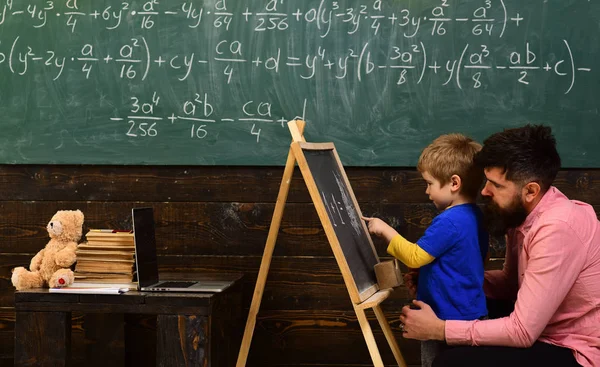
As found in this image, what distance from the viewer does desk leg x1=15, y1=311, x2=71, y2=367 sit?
2.40 m

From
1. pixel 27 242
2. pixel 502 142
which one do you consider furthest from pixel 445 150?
pixel 27 242

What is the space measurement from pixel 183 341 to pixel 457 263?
3.13ft

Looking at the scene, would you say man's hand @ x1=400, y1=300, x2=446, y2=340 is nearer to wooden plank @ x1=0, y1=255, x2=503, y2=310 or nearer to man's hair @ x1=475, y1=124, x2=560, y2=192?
man's hair @ x1=475, y1=124, x2=560, y2=192

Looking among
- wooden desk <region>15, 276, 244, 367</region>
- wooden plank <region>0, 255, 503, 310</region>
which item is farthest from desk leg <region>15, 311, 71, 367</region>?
wooden plank <region>0, 255, 503, 310</region>

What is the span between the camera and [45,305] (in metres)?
2.40

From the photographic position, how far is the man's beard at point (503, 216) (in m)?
2.11

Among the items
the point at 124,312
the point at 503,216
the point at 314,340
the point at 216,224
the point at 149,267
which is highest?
the point at 503,216

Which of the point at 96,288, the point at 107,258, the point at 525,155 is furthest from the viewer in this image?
the point at 107,258

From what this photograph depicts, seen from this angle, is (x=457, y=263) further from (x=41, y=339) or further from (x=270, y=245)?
(x=41, y=339)

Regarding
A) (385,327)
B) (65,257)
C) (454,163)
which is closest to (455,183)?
(454,163)

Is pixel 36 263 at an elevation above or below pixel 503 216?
below

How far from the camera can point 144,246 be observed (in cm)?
254

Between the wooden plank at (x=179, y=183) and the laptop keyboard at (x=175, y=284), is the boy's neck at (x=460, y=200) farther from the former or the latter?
the laptop keyboard at (x=175, y=284)

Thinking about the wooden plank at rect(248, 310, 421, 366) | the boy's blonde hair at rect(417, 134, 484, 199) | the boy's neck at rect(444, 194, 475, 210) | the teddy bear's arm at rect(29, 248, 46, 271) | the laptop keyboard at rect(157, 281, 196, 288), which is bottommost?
the wooden plank at rect(248, 310, 421, 366)
